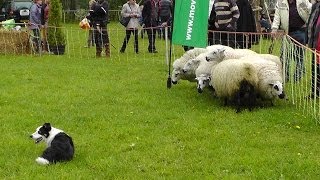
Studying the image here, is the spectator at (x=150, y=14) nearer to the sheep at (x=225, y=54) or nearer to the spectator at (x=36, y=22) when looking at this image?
the spectator at (x=36, y=22)

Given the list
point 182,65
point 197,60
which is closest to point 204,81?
point 197,60

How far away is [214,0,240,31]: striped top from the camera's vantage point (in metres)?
11.0

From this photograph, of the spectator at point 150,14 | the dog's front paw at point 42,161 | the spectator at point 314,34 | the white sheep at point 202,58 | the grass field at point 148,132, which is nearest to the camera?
the grass field at point 148,132

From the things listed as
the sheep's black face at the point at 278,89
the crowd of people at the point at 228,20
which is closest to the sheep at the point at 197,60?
the sheep's black face at the point at 278,89

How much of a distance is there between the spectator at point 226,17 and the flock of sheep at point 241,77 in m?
2.32

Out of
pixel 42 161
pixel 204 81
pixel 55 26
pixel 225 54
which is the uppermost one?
pixel 55 26

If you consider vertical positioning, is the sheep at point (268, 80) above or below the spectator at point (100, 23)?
below

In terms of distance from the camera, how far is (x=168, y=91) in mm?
9938

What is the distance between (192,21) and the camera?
9703 millimetres

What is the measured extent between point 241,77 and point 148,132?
5.50 feet

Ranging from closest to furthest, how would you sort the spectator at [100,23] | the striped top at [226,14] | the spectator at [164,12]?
1. the striped top at [226,14]
2. the spectator at [100,23]
3. the spectator at [164,12]

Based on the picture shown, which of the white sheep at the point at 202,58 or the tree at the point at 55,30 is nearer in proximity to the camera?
the white sheep at the point at 202,58

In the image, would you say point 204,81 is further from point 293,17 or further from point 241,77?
point 293,17

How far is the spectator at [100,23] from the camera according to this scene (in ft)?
50.8
